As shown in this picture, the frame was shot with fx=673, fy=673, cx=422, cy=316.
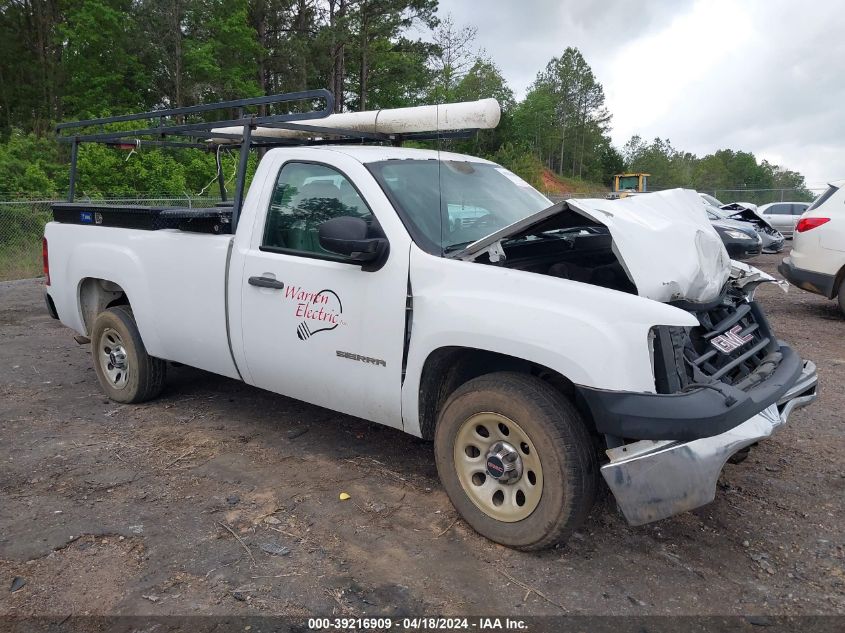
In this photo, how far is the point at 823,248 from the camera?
27.4 feet

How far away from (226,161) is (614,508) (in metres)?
6.25

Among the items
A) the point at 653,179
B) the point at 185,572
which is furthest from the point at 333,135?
the point at 653,179

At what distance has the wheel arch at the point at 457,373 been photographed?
3.28 meters

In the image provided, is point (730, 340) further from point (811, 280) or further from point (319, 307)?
point (811, 280)

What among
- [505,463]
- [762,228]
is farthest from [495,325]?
[762,228]

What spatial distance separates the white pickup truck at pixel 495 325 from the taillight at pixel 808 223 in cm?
546

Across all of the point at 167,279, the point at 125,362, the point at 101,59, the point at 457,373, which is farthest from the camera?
the point at 101,59

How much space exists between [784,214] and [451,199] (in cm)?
2352

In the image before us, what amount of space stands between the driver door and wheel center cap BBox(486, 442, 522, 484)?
2.12 feet

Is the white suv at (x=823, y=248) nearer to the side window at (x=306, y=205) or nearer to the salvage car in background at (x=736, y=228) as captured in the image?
the salvage car in background at (x=736, y=228)

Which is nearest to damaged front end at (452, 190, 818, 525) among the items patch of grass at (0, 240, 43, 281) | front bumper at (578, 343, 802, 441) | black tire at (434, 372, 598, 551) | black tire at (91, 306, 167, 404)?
front bumper at (578, 343, 802, 441)

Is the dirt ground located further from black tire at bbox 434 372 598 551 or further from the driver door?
the driver door

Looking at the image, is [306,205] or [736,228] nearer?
[306,205]

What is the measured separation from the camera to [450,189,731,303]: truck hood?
299 centimetres
